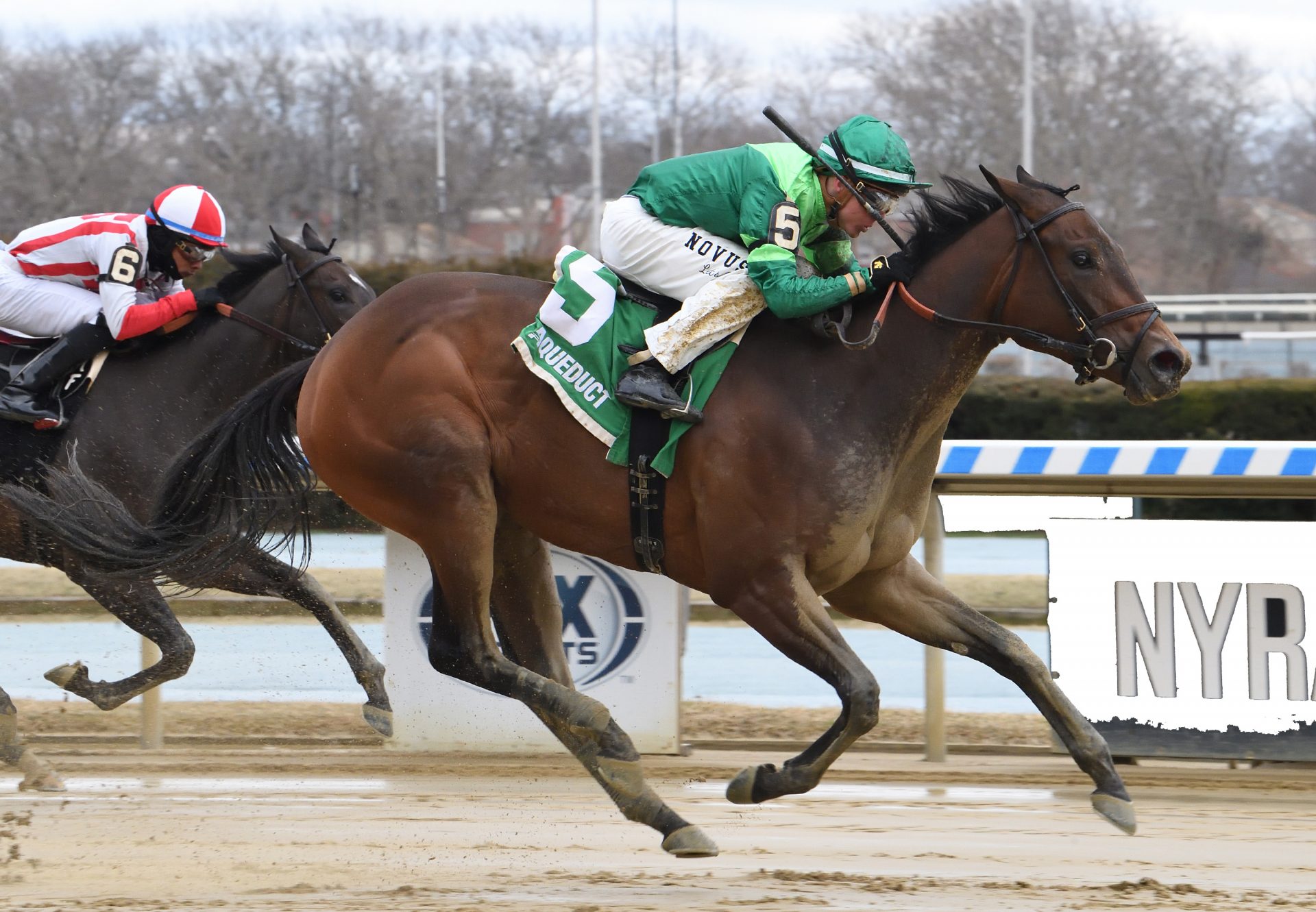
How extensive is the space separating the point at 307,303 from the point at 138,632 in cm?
128

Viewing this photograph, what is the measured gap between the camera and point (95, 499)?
4.95m

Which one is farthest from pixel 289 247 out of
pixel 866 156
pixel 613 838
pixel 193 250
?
pixel 866 156

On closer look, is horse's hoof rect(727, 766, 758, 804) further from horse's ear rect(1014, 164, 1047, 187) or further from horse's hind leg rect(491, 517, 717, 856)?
horse's ear rect(1014, 164, 1047, 187)

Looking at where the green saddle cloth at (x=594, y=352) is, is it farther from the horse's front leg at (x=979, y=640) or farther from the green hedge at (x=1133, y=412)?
the green hedge at (x=1133, y=412)

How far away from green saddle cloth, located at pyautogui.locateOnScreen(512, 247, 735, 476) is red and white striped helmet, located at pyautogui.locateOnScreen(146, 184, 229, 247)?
6.43 ft

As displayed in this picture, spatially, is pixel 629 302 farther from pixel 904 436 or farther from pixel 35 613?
pixel 35 613

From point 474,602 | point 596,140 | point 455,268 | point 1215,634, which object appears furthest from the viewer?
point 596,140

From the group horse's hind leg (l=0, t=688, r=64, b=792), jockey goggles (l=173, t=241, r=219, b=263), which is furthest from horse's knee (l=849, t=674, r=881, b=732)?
jockey goggles (l=173, t=241, r=219, b=263)

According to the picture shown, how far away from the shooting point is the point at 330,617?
5.77 meters

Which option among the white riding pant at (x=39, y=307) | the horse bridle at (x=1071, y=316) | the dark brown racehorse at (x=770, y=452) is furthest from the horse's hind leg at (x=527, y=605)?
the white riding pant at (x=39, y=307)

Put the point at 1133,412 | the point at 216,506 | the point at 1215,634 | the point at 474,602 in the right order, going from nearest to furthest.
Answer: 1. the point at 474,602
2. the point at 216,506
3. the point at 1215,634
4. the point at 1133,412

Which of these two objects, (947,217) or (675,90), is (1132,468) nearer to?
(947,217)

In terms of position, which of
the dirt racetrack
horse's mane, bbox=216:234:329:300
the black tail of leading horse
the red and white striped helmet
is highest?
the red and white striped helmet

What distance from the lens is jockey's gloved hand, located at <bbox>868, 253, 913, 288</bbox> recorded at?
13.6 feet
